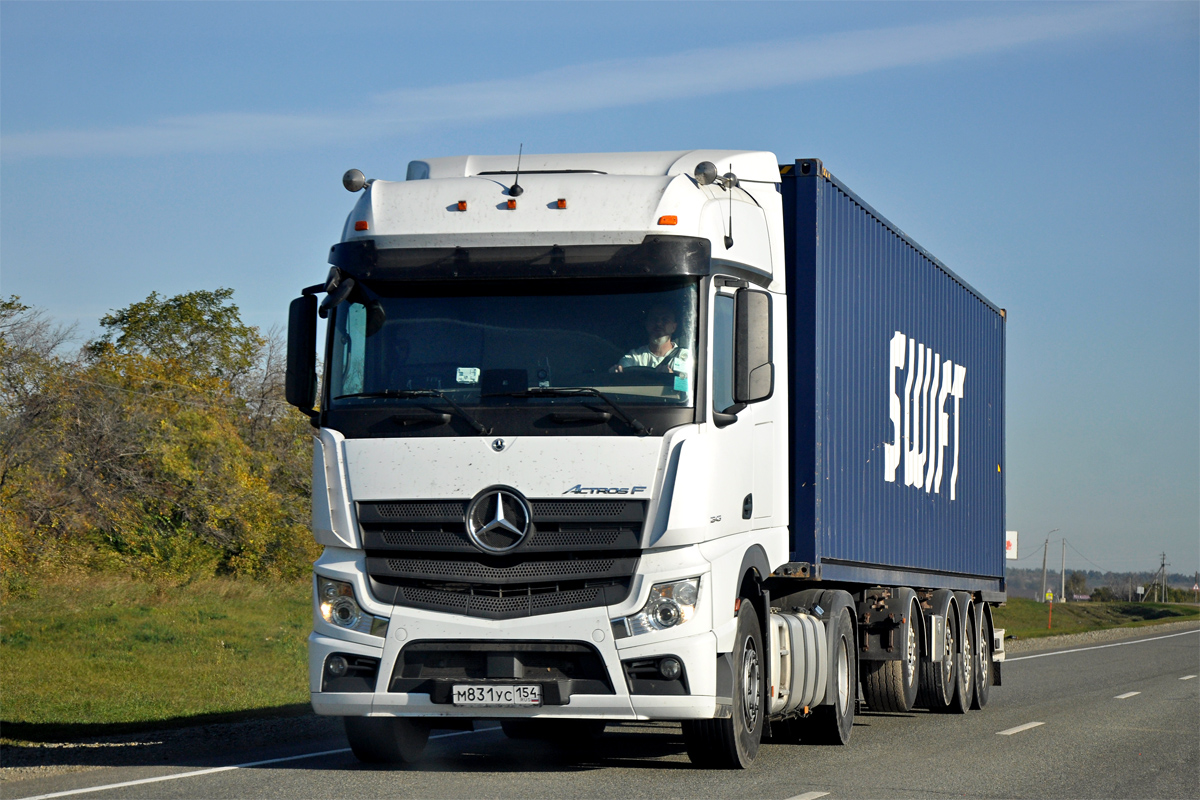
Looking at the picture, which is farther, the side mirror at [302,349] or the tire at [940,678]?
the tire at [940,678]

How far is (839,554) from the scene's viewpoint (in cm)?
1201

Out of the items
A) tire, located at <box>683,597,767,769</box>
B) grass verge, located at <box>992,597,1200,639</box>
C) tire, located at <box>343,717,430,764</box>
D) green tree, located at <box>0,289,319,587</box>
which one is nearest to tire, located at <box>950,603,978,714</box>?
tire, located at <box>683,597,767,769</box>

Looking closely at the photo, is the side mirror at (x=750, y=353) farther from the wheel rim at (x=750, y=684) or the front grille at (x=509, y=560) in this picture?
the wheel rim at (x=750, y=684)

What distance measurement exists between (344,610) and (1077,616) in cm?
7217

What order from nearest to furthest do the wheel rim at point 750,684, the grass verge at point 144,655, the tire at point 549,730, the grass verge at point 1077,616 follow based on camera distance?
1. the wheel rim at point 750,684
2. the tire at point 549,730
3. the grass verge at point 144,655
4. the grass verge at point 1077,616

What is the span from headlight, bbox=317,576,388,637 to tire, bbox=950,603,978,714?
354 inches

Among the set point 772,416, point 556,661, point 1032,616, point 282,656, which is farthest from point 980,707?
point 1032,616

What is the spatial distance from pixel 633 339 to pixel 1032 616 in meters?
60.5

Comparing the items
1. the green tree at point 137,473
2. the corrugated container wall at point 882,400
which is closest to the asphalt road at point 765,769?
the corrugated container wall at point 882,400

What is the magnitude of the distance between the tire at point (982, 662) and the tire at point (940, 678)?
1.03 meters

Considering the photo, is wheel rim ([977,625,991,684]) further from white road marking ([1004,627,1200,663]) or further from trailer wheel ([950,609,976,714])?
white road marking ([1004,627,1200,663])

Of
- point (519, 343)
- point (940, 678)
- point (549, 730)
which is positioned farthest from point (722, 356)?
point (940, 678)

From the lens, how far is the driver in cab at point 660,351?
29.7 ft

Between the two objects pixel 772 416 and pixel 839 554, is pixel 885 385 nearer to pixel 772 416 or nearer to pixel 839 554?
pixel 839 554
